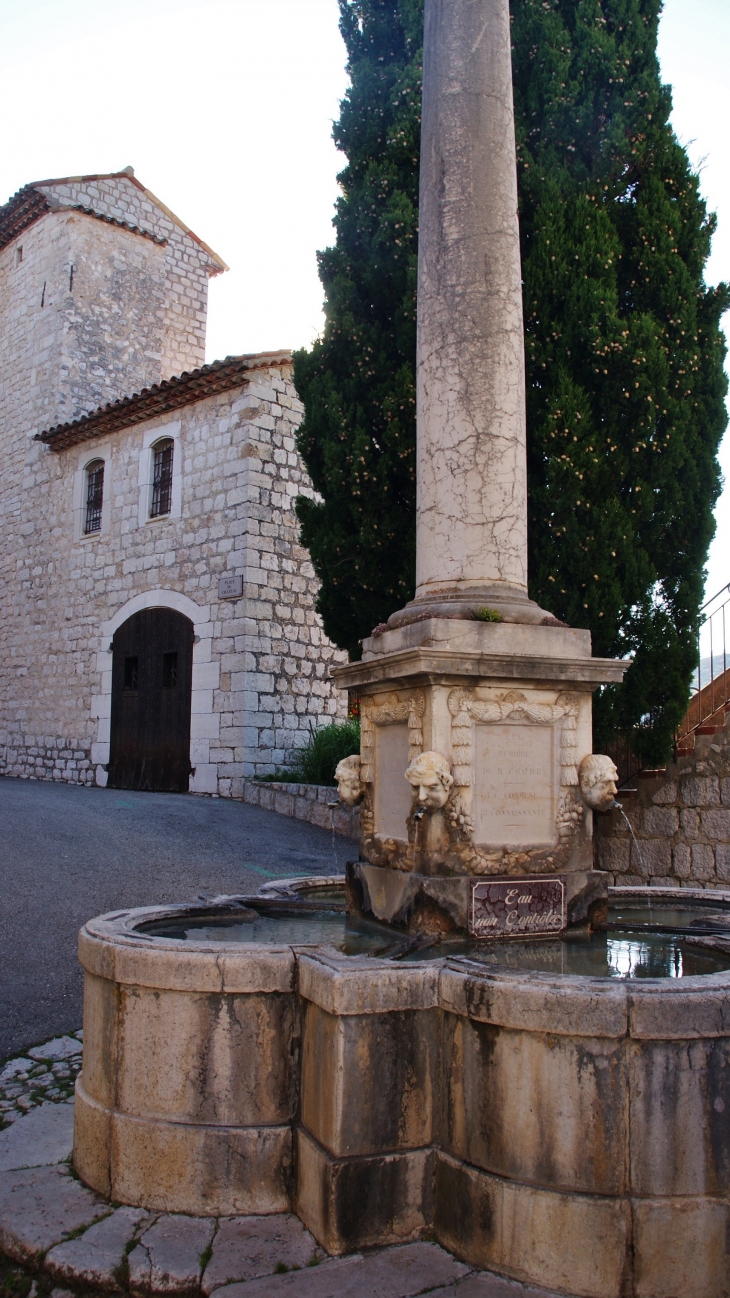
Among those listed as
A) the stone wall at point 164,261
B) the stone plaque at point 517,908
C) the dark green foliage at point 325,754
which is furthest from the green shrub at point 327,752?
the stone wall at point 164,261

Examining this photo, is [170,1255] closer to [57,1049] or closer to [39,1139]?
[39,1139]

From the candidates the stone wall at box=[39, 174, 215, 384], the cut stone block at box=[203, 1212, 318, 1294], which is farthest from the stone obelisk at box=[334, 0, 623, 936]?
the stone wall at box=[39, 174, 215, 384]

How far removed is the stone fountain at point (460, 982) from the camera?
2.62 m

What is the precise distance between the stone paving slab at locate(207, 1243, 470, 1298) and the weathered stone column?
7.45ft

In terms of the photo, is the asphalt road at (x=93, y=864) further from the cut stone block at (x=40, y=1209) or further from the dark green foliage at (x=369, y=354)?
the dark green foliage at (x=369, y=354)

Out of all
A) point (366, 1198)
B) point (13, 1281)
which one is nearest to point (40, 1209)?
point (13, 1281)

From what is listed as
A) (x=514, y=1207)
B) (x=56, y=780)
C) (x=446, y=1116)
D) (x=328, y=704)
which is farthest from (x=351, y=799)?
(x=56, y=780)

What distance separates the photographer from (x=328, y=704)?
13336 mm

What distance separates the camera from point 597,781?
3.83 metres

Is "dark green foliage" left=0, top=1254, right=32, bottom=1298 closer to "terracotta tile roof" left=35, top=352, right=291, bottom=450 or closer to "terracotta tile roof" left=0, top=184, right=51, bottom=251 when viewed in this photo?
"terracotta tile roof" left=35, top=352, right=291, bottom=450

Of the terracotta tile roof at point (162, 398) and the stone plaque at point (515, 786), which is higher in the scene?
the terracotta tile roof at point (162, 398)

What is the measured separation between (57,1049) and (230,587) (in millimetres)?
8549

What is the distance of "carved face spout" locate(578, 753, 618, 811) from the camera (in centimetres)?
382

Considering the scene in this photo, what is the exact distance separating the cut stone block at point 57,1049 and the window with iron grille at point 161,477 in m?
10.2
